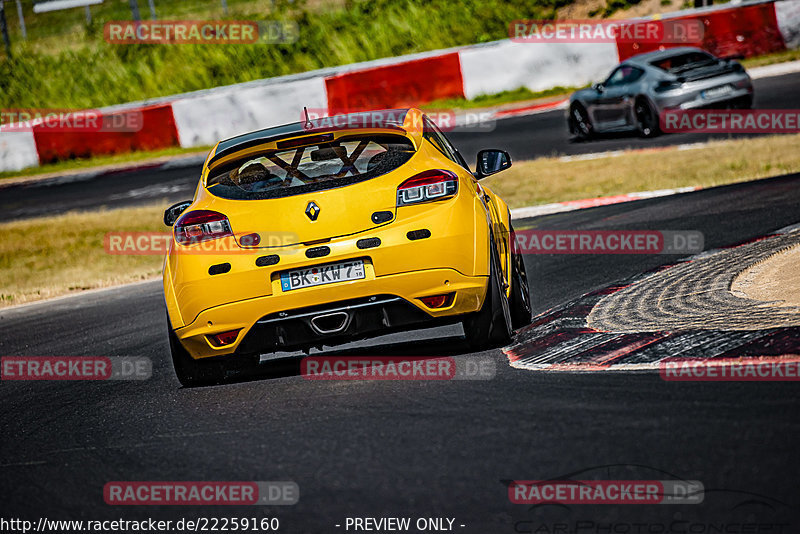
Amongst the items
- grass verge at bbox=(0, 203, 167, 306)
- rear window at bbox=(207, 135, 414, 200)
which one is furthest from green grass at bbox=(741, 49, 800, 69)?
rear window at bbox=(207, 135, 414, 200)

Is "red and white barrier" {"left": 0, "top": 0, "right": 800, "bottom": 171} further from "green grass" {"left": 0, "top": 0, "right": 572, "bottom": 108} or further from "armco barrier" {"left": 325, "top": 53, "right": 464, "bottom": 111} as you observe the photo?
"green grass" {"left": 0, "top": 0, "right": 572, "bottom": 108}

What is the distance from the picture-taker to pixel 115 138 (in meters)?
28.5

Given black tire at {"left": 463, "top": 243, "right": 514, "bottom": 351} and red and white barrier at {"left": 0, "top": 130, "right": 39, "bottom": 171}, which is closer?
black tire at {"left": 463, "top": 243, "right": 514, "bottom": 351}

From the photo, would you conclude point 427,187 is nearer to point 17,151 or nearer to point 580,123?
point 580,123

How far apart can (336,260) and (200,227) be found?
2.62ft

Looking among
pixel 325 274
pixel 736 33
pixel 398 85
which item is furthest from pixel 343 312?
pixel 736 33

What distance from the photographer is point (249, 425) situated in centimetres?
554

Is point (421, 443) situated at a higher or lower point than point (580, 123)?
higher

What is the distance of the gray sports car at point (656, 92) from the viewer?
18.3 meters

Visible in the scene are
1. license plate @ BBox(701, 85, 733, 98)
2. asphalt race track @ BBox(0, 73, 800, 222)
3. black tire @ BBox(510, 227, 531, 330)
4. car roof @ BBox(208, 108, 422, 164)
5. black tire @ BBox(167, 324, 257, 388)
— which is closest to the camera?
black tire @ BBox(167, 324, 257, 388)

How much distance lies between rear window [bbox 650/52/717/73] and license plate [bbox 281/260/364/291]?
13744mm

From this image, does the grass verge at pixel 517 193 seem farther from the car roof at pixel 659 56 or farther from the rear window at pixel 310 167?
the rear window at pixel 310 167

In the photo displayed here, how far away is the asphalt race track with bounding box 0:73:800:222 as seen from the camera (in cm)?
1920

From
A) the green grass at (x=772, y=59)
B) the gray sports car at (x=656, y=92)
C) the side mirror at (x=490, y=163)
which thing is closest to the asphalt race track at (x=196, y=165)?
the gray sports car at (x=656, y=92)
